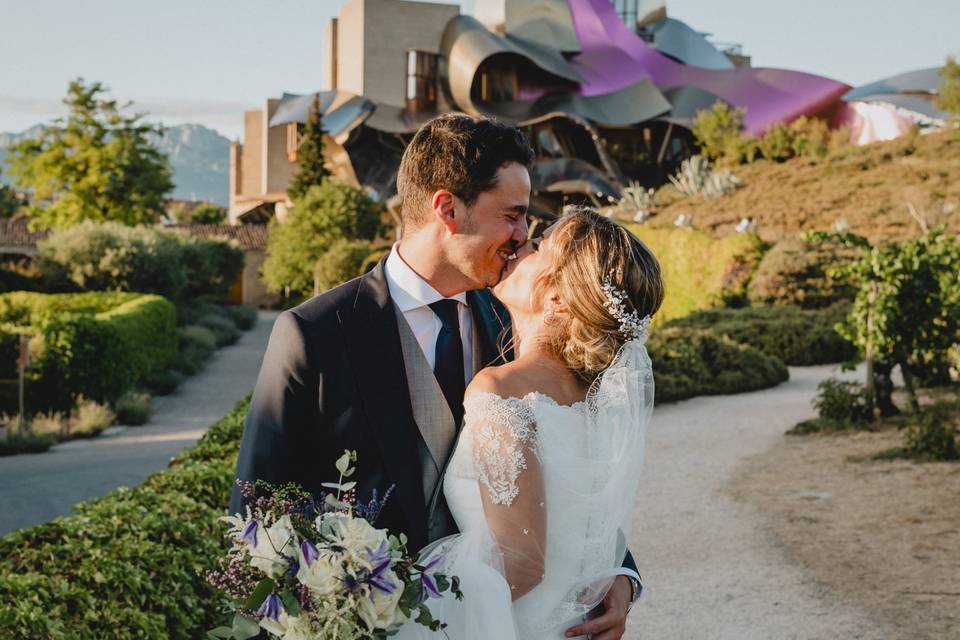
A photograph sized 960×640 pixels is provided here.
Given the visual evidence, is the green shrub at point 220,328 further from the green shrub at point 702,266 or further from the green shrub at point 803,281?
the green shrub at point 803,281

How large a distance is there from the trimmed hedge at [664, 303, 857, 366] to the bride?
47.1 ft

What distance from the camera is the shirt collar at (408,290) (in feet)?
8.16

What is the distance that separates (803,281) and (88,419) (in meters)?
13.4

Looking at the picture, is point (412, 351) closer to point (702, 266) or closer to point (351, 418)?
point (351, 418)

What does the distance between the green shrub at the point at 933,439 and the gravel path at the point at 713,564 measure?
1.56m

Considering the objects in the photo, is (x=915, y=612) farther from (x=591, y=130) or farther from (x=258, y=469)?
(x=591, y=130)

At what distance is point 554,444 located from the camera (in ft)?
7.35

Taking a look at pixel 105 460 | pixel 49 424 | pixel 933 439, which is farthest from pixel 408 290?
pixel 49 424

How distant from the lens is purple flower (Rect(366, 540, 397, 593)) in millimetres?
1784

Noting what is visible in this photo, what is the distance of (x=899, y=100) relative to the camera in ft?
161

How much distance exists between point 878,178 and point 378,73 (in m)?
29.9

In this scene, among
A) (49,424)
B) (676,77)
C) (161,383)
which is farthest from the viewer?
(676,77)

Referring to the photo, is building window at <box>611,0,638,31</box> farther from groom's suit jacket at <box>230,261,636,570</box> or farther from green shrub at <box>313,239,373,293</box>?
groom's suit jacket at <box>230,261,636,570</box>

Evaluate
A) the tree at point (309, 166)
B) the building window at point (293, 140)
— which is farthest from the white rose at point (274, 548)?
the building window at point (293, 140)
